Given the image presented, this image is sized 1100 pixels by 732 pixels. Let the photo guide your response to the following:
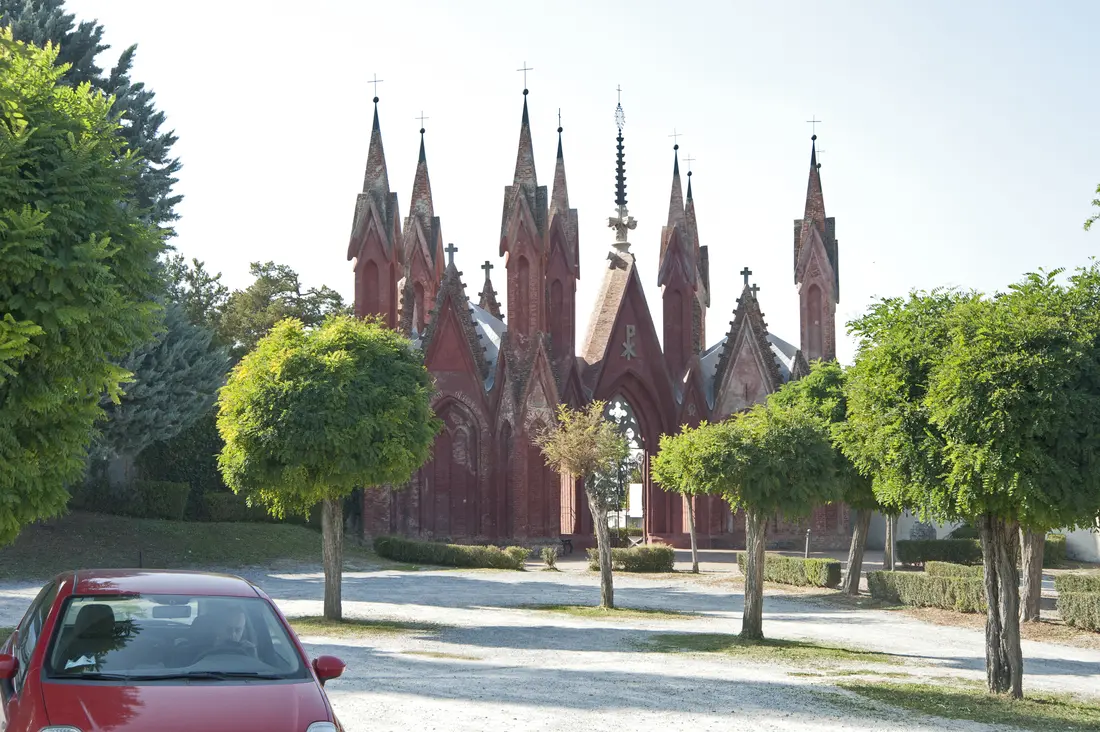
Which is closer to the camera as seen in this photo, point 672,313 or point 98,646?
point 98,646

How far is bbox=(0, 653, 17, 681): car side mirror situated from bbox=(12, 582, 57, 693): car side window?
30mm

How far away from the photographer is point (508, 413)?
156 feet

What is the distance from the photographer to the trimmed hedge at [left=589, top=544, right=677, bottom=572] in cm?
3803

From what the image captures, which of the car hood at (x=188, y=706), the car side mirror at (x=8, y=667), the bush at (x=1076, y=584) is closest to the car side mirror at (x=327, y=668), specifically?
the car hood at (x=188, y=706)

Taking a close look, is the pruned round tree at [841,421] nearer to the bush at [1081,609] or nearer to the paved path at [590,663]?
the paved path at [590,663]

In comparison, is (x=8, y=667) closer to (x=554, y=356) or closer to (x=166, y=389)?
(x=166, y=389)

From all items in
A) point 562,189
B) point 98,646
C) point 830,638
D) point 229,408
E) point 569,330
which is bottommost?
point 830,638

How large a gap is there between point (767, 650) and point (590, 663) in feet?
11.7

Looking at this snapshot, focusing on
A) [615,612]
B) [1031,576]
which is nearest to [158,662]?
[615,612]

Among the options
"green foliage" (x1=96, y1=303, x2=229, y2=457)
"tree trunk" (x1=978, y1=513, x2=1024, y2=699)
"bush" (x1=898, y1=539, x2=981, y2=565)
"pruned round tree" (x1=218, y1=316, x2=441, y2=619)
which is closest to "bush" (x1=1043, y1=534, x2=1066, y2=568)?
"bush" (x1=898, y1=539, x2=981, y2=565)

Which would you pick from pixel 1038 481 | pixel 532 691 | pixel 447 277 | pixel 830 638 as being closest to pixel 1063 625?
pixel 830 638

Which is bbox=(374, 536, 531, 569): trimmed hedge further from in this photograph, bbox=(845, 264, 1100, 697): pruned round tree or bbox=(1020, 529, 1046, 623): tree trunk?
bbox=(845, 264, 1100, 697): pruned round tree

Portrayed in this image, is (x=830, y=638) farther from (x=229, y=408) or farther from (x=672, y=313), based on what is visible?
(x=672, y=313)

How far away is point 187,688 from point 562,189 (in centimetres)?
4556
